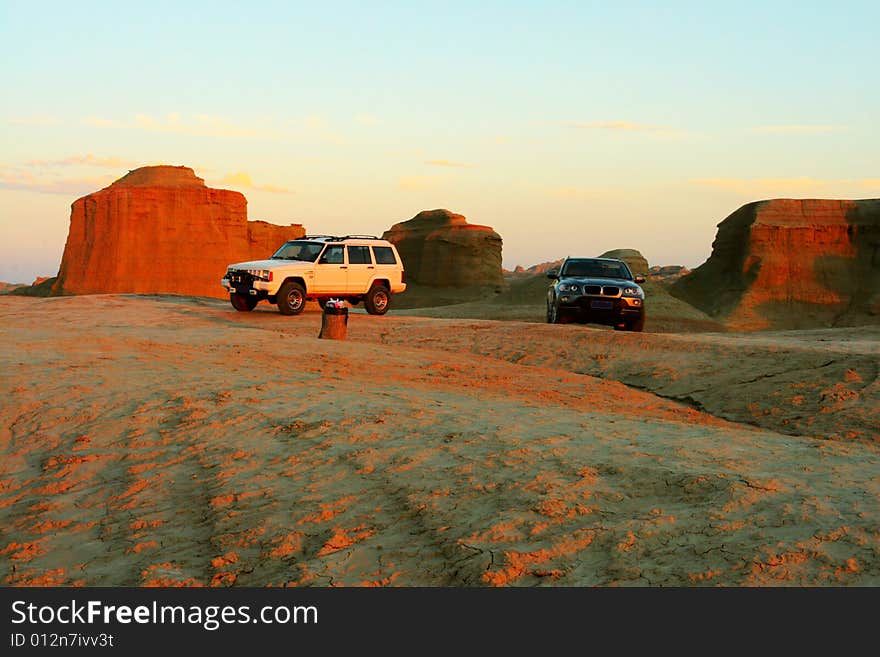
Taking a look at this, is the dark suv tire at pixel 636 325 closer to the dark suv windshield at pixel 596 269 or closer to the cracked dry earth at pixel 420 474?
the dark suv windshield at pixel 596 269

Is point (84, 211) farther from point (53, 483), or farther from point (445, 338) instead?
point (53, 483)

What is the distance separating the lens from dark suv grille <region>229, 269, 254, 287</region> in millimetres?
20594

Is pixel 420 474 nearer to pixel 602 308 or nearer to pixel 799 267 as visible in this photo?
pixel 602 308

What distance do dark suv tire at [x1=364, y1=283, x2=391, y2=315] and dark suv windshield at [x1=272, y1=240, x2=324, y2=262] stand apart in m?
1.79

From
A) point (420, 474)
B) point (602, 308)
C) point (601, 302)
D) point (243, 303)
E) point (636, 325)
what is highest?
point (601, 302)

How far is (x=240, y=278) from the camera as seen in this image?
20844 millimetres

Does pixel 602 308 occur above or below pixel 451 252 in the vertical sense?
below

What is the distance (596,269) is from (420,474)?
14180 mm

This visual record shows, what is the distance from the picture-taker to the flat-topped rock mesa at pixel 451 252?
72625 millimetres

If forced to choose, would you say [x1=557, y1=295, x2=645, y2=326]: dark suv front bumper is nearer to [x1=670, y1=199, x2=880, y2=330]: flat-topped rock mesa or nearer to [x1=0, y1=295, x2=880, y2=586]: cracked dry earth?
[x1=0, y1=295, x2=880, y2=586]: cracked dry earth

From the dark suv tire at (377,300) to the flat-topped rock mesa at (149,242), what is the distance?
42343 millimetres

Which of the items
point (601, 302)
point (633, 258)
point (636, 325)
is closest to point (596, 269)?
point (601, 302)

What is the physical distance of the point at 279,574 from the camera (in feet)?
13.9

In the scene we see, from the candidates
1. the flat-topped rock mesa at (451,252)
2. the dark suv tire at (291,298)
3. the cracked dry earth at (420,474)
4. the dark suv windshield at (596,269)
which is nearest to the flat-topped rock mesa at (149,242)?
the flat-topped rock mesa at (451,252)
